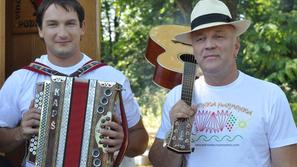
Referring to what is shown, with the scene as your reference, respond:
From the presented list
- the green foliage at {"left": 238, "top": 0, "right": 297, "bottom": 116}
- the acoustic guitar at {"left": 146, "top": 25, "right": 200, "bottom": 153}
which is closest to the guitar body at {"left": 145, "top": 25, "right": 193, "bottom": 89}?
the acoustic guitar at {"left": 146, "top": 25, "right": 200, "bottom": 153}

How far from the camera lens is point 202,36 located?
2.67 m

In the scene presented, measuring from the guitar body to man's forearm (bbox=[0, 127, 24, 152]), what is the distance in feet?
4.81

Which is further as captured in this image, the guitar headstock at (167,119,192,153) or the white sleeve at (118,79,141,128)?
the white sleeve at (118,79,141,128)

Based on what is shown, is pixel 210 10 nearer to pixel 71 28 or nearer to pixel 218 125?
pixel 218 125

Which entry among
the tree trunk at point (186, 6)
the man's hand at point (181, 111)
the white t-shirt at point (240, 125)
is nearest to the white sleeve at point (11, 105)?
the man's hand at point (181, 111)

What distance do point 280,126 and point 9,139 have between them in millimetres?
1377

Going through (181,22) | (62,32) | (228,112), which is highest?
(181,22)

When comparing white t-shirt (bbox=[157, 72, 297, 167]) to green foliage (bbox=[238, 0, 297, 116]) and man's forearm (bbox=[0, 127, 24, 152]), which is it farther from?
green foliage (bbox=[238, 0, 297, 116])

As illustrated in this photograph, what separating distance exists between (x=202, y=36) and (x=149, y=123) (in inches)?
457

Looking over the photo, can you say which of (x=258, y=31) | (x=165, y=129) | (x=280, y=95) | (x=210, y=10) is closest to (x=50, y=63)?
(x=165, y=129)

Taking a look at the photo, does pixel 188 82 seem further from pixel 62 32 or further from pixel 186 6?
pixel 186 6

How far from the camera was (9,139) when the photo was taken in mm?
2830

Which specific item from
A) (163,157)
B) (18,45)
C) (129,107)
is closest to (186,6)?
(18,45)

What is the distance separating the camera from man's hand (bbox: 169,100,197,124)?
2590 millimetres
